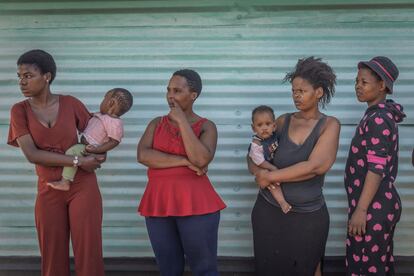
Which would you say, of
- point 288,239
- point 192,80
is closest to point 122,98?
point 192,80

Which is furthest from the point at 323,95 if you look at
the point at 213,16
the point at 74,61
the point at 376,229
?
the point at 74,61

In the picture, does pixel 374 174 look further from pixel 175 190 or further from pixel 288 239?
pixel 175 190

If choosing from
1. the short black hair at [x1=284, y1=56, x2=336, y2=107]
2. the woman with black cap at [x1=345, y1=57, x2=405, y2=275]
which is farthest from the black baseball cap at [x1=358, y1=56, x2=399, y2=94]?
the short black hair at [x1=284, y1=56, x2=336, y2=107]

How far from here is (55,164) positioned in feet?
12.3

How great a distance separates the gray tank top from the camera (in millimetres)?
3689

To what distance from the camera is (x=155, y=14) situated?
4.71 metres

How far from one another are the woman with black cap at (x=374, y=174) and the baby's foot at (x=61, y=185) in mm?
1859

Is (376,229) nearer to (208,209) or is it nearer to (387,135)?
(387,135)

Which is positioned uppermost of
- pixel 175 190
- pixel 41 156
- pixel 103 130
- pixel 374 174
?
pixel 103 130

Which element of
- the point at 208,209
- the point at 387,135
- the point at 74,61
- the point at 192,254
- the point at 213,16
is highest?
the point at 213,16

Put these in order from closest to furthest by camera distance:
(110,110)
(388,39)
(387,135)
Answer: (387,135) < (110,110) < (388,39)

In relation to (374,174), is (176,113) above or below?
above

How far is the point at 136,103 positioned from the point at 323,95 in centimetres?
167

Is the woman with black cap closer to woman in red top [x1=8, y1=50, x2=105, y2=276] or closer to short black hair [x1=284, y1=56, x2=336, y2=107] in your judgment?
short black hair [x1=284, y1=56, x2=336, y2=107]
